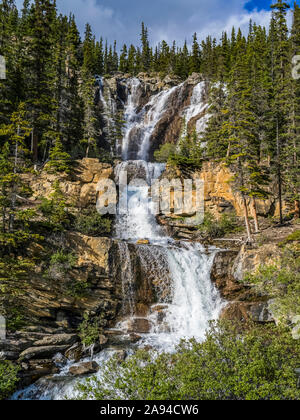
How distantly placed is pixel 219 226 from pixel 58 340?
16935mm

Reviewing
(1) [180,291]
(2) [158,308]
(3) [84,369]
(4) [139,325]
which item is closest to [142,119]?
(1) [180,291]

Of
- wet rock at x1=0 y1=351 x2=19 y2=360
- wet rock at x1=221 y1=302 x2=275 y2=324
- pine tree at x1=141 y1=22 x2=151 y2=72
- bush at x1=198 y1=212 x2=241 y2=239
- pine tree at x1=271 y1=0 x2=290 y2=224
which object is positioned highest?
pine tree at x1=141 y1=22 x2=151 y2=72

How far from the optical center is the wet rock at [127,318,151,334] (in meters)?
15.8

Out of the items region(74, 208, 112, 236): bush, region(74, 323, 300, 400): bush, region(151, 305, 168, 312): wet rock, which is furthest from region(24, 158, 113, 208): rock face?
region(74, 323, 300, 400): bush

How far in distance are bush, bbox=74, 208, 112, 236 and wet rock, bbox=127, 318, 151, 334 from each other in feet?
27.0

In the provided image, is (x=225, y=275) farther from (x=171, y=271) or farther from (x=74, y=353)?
(x=74, y=353)

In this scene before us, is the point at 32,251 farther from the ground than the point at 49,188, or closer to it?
closer to it

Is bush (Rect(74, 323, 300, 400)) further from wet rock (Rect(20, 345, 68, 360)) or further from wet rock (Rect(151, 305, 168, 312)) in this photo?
wet rock (Rect(151, 305, 168, 312))

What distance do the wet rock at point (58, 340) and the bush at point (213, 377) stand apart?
6962 mm

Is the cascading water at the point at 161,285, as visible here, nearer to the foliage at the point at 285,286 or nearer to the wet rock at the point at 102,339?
the wet rock at the point at 102,339
